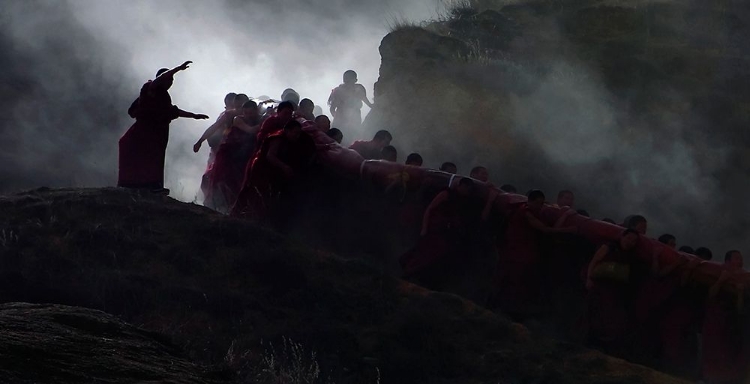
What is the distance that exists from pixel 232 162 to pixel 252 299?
3.43 m

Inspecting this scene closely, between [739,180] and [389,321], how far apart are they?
22.9 ft

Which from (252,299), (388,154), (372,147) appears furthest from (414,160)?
(252,299)

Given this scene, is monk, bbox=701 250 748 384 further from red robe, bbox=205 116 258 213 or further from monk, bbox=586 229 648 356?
red robe, bbox=205 116 258 213

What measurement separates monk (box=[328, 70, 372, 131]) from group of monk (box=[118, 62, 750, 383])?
4.66 m

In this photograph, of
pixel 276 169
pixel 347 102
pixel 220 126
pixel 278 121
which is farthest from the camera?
pixel 347 102

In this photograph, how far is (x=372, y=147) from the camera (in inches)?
443

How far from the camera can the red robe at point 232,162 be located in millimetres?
11414

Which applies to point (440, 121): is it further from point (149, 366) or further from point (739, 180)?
point (149, 366)

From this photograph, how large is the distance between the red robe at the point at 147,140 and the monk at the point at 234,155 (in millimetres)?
882

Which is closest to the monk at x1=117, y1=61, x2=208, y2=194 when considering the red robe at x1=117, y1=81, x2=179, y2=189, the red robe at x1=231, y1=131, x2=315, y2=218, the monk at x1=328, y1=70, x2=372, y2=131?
the red robe at x1=117, y1=81, x2=179, y2=189

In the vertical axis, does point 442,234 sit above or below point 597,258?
above

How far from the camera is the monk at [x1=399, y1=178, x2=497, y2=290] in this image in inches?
383

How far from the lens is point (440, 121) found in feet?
48.6

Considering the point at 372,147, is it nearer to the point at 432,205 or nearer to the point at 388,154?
the point at 388,154
